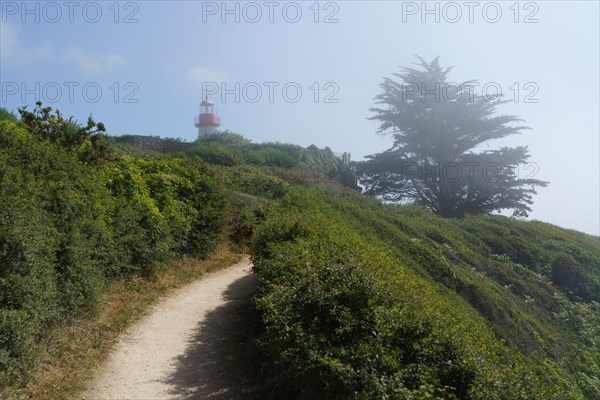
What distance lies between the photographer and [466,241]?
1688 cm

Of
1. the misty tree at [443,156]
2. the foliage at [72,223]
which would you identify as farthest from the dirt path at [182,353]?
the misty tree at [443,156]

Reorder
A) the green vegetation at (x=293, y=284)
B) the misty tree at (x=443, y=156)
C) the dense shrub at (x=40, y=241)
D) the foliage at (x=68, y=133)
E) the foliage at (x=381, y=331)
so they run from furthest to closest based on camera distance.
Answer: the misty tree at (x=443, y=156)
the foliage at (x=68, y=133)
the dense shrub at (x=40, y=241)
the green vegetation at (x=293, y=284)
the foliage at (x=381, y=331)

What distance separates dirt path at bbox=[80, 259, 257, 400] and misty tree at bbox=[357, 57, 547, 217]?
22.5 metres

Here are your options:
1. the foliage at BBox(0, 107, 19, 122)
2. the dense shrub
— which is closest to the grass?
the dense shrub

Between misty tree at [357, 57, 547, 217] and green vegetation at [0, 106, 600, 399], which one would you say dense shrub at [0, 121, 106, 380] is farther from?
misty tree at [357, 57, 547, 217]

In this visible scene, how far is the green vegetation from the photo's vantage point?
165 inches

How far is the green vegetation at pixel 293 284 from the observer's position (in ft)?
13.8

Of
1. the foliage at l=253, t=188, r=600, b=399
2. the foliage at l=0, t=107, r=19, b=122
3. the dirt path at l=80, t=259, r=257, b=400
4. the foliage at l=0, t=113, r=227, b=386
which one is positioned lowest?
the dirt path at l=80, t=259, r=257, b=400

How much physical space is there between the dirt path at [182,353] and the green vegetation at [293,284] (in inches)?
13.5

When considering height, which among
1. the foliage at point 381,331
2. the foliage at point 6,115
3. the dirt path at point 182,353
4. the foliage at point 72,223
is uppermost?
the foliage at point 6,115

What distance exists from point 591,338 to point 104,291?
35.6 ft

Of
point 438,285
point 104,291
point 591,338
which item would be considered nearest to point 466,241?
point 591,338

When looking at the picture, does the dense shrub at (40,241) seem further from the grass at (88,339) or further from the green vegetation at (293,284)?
the grass at (88,339)

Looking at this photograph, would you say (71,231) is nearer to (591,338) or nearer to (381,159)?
(591,338)
